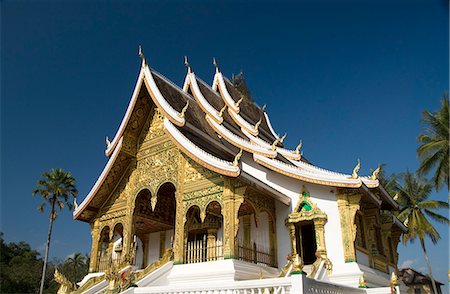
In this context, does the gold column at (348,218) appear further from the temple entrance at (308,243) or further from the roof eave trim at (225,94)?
the roof eave trim at (225,94)

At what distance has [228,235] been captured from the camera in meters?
8.84

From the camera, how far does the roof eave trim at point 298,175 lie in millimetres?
9348

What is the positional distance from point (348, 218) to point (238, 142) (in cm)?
385

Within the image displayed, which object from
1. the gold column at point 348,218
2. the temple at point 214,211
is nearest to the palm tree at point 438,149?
the temple at point 214,211

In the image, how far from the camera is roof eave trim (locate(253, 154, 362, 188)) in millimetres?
9348

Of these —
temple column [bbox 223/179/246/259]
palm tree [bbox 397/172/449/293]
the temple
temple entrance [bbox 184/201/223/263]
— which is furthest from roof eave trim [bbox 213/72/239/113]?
palm tree [bbox 397/172/449/293]

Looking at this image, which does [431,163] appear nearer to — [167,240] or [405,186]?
[405,186]

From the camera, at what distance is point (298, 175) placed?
10250 millimetres

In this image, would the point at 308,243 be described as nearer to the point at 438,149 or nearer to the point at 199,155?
the point at 199,155

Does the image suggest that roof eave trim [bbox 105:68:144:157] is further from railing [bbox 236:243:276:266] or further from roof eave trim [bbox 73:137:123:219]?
railing [bbox 236:243:276:266]

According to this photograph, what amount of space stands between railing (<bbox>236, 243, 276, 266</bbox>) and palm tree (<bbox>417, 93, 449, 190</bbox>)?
34.3 ft

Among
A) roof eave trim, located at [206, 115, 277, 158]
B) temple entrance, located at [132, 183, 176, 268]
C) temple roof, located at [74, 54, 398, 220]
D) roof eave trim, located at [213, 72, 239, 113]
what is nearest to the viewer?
temple roof, located at [74, 54, 398, 220]

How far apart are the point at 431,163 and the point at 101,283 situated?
14.5 m

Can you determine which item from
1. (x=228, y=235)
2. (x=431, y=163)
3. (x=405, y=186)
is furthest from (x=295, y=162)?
(x=405, y=186)
